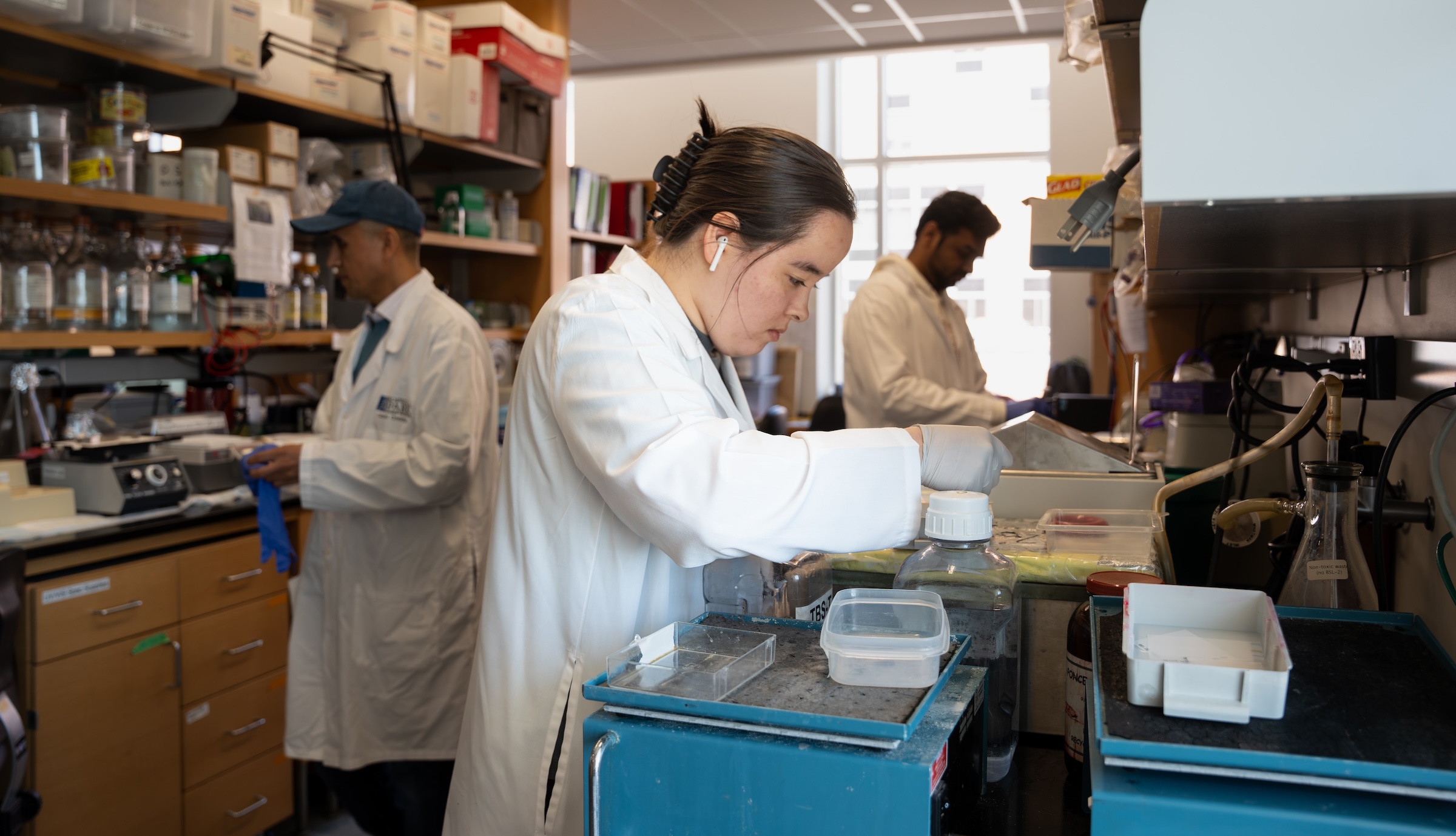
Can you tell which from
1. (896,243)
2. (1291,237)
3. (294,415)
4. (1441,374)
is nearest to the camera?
(1291,237)

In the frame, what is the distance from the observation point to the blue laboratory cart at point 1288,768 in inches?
21.6

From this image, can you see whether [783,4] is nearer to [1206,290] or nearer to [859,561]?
[1206,290]

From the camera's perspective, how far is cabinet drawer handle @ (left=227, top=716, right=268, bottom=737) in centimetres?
236

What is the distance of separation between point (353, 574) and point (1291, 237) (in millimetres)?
1910

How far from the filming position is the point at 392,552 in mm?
2199

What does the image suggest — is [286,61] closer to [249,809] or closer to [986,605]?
[249,809]

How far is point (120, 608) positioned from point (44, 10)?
48.5 inches

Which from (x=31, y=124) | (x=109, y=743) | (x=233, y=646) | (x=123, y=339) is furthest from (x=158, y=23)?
(x=109, y=743)

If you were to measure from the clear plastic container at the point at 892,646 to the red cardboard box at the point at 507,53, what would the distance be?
3198mm

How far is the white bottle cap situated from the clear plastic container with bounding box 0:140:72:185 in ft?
7.09

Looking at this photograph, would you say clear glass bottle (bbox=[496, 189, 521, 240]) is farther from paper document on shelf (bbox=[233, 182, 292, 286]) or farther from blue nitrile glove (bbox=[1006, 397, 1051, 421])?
blue nitrile glove (bbox=[1006, 397, 1051, 421])

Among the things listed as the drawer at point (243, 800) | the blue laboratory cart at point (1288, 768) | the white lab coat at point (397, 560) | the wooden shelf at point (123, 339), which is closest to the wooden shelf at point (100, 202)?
the wooden shelf at point (123, 339)

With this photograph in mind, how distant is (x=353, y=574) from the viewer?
Answer: 2189 mm

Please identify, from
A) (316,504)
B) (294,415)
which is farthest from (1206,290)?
(294,415)
